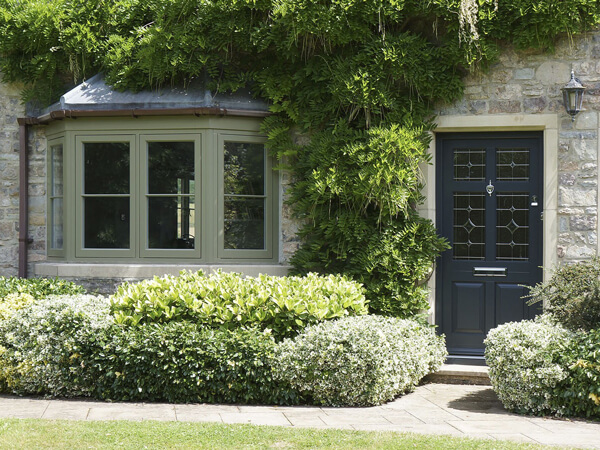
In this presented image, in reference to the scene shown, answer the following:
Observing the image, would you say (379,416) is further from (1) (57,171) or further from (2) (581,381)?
(1) (57,171)

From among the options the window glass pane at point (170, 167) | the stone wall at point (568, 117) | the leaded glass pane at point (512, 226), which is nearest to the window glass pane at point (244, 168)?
the window glass pane at point (170, 167)

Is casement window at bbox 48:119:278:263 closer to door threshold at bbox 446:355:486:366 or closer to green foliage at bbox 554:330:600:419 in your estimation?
door threshold at bbox 446:355:486:366

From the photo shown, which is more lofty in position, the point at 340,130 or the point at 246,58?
the point at 246,58

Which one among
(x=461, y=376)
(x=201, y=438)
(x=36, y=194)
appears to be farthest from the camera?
(x=36, y=194)

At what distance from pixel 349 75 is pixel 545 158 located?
7.50 feet

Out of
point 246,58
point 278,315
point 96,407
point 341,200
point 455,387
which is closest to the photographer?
point 96,407

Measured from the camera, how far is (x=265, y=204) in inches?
331

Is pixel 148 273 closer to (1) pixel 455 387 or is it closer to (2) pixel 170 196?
(2) pixel 170 196

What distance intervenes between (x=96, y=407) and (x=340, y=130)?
3.80 meters

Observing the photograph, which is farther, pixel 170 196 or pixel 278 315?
pixel 170 196

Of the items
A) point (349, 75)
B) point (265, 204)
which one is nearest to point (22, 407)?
point (265, 204)

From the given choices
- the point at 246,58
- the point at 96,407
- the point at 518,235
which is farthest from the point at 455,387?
the point at 246,58

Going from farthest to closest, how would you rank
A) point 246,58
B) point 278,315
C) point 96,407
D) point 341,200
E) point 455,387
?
point 246,58 < point 341,200 < point 455,387 < point 278,315 < point 96,407

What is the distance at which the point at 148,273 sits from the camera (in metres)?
8.20
